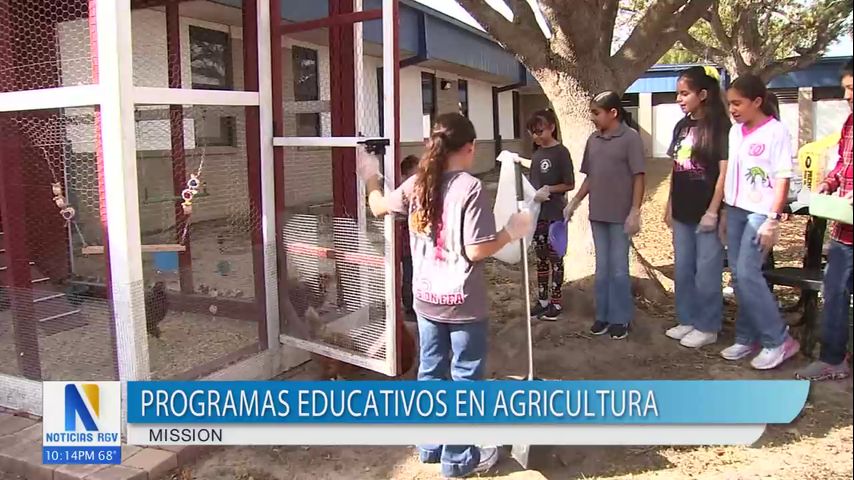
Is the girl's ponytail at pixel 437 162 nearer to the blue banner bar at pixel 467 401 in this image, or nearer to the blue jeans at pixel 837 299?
the blue banner bar at pixel 467 401

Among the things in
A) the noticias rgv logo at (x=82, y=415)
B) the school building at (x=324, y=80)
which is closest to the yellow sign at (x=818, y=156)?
the school building at (x=324, y=80)

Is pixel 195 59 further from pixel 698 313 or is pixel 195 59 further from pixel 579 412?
pixel 579 412

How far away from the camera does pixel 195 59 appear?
8.19 meters

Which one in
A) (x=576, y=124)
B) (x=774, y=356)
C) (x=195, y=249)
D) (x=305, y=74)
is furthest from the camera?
(x=195, y=249)

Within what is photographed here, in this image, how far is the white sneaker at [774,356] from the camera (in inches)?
143

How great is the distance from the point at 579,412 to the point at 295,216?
1.95m

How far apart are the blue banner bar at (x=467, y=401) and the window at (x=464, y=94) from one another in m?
14.6

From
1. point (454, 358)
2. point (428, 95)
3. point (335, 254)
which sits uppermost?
point (428, 95)

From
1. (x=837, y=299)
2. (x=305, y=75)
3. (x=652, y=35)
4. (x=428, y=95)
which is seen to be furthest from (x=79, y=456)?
(x=428, y=95)

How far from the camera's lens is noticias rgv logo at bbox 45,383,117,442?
9.53ft

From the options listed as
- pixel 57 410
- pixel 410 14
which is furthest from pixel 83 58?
pixel 410 14

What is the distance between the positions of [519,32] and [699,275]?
7.38 feet

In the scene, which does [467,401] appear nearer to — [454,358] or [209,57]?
[454,358]

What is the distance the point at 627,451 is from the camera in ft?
9.96
